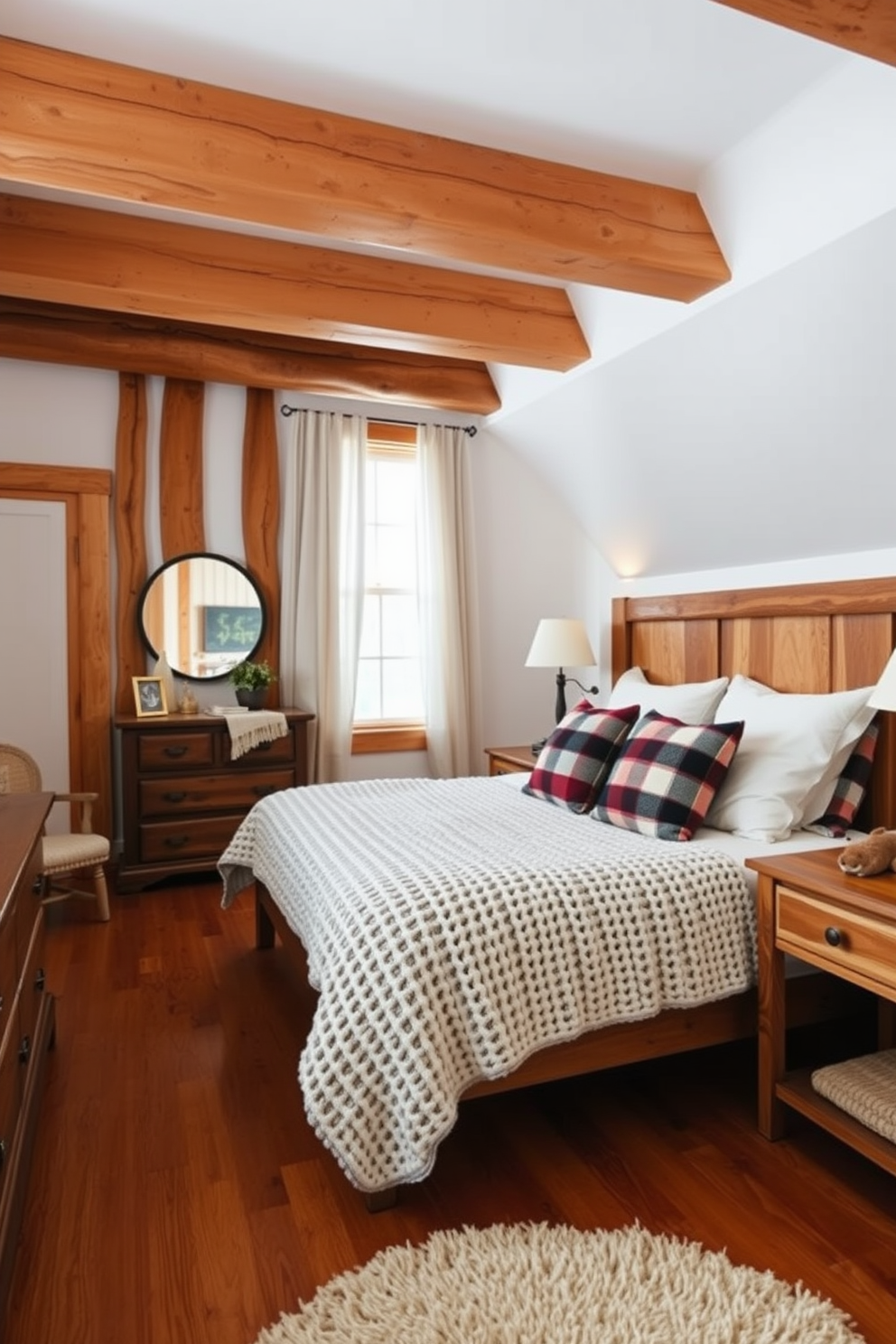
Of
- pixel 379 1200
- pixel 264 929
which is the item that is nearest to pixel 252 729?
pixel 264 929

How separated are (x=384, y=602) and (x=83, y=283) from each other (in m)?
2.25

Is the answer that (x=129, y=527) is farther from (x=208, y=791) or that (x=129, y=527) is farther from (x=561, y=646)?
(x=561, y=646)

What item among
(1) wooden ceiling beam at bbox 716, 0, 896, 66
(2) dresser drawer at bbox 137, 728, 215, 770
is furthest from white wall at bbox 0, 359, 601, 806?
(1) wooden ceiling beam at bbox 716, 0, 896, 66

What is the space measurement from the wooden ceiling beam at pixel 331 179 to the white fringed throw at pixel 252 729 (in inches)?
85.4

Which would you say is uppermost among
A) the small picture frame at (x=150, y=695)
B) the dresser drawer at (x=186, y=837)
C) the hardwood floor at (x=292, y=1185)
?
the small picture frame at (x=150, y=695)

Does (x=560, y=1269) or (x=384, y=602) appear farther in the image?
(x=384, y=602)

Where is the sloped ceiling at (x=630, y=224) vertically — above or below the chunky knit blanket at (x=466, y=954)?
above

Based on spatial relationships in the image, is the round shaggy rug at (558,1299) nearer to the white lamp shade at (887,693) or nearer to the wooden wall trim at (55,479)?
the white lamp shade at (887,693)

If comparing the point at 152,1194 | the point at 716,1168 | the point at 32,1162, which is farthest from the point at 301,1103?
the point at 716,1168

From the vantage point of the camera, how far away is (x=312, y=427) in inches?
174

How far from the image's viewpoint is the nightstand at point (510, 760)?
3902 mm

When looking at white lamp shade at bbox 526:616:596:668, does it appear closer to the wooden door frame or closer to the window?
the window

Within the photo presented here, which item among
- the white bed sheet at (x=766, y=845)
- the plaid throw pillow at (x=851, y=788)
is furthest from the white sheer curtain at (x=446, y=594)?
the plaid throw pillow at (x=851, y=788)

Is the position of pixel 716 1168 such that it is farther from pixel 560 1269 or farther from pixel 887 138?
pixel 887 138
